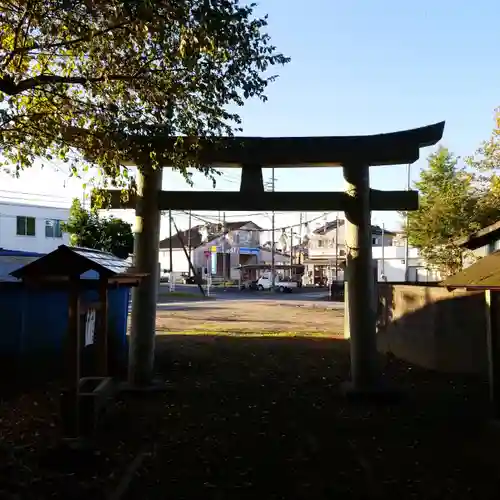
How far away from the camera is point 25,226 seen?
41.3m

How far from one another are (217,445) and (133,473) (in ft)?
3.78

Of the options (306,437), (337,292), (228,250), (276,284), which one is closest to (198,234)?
(228,250)

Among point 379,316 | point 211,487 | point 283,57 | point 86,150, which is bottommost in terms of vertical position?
point 211,487

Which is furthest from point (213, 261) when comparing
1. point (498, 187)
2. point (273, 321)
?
point (498, 187)

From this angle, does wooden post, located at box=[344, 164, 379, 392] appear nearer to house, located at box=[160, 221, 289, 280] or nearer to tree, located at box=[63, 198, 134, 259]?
tree, located at box=[63, 198, 134, 259]

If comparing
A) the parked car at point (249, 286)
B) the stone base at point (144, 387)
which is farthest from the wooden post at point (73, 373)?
the parked car at point (249, 286)

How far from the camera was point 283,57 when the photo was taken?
21.7 feet

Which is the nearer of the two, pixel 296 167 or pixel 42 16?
pixel 42 16

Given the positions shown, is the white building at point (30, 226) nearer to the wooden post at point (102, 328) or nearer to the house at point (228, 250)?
the house at point (228, 250)

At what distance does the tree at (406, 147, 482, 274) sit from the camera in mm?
23859

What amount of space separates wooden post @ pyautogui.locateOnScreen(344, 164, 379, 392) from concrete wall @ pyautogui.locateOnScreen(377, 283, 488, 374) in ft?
7.84

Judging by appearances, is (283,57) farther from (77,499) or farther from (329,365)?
(329,365)

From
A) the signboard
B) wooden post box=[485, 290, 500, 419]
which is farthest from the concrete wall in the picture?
the signboard

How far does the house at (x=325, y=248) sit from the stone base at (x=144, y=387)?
5208 cm
